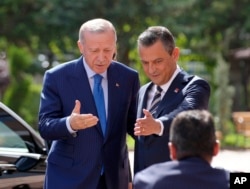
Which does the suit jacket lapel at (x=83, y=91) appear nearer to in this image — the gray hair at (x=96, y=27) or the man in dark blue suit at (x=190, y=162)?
the gray hair at (x=96, y=27)

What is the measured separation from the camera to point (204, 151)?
2805 mm

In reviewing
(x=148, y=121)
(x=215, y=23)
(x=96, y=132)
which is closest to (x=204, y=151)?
(x=148, y=121)

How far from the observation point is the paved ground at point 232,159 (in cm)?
1264

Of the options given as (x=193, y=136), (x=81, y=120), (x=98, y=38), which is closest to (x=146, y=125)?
(x=81, y=120)

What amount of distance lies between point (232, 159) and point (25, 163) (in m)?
9.91

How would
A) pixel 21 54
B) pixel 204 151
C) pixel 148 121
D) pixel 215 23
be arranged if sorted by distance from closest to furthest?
pixel 204 151
pixel 148 121
pixel 21 54
pixel 215 23

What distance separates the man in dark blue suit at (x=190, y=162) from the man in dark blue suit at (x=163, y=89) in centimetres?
84

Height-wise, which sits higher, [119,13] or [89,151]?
[119,13]

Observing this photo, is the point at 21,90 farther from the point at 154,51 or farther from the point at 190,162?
the point at 190,162

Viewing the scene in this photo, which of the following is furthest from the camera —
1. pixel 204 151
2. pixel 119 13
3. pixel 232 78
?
pixel 232 78

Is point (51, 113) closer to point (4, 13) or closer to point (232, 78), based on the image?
point (4, 13)

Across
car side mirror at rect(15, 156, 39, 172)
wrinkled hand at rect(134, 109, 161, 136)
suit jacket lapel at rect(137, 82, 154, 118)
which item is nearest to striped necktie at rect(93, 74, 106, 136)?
suit jacket lapel at rect(137, 82, 154, 118)

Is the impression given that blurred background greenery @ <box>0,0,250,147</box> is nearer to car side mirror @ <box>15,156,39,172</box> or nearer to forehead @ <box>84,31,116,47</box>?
car side mirror @ <box>15,156,39,172</box>

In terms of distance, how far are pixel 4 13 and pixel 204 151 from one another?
1856 centimetres
